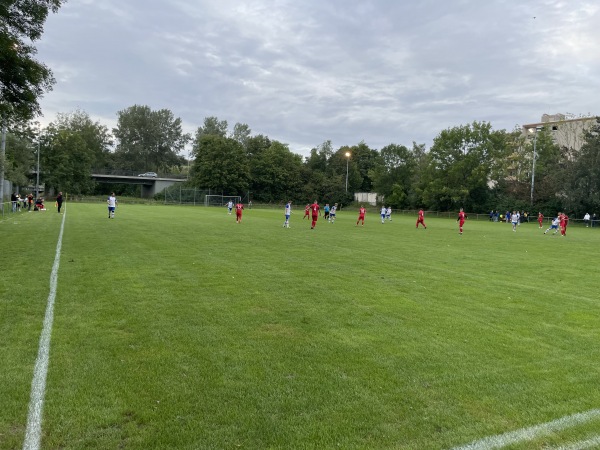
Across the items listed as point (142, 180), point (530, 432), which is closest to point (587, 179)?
point (530, 432)

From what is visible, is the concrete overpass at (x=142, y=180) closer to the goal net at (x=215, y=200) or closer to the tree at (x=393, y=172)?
the goal net at (x=215, y=200)

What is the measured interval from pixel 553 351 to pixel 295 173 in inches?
3333

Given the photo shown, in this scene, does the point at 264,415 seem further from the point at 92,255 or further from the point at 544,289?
the point at 92,255

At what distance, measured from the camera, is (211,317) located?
667 centimetres

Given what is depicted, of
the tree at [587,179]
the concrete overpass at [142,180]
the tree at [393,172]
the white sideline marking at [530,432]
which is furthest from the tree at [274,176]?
the white sideline marking at [530,432]

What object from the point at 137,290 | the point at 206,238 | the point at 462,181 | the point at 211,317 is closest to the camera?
the point at 211,317

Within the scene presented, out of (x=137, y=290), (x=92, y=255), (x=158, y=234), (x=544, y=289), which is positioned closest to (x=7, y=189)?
(x=158, y=234)

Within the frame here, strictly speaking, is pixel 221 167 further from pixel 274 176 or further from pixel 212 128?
pixel 212 128

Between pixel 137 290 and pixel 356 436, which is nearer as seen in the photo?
pixel 356 436

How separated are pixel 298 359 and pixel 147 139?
116780 mm

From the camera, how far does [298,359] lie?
16.6ft

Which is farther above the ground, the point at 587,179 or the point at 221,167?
the point at 221,167

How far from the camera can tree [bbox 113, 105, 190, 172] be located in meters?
110

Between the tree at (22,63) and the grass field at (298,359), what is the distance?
6932mm
